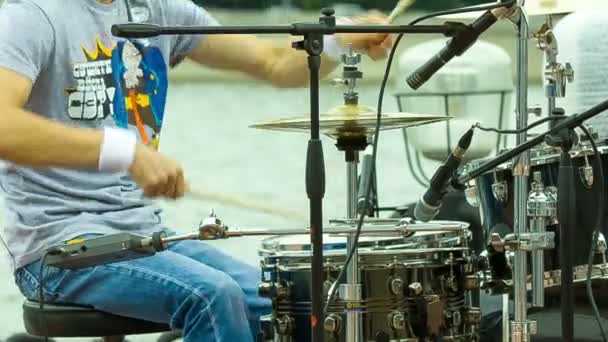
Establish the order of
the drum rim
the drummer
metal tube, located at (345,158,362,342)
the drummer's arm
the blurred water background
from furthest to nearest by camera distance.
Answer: the blurred water background, the drummer's arm, the drum rim, metal tube, located at (345,158,362,342), the drummer

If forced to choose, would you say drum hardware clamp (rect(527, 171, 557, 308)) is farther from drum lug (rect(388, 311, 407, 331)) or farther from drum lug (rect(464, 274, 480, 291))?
drum lug (rect(388, 311, 407, 331))

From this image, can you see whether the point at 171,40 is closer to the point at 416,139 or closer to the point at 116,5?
the point at 116,5

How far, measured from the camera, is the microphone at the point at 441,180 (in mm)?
2438

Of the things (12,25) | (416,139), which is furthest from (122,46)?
(416,139)

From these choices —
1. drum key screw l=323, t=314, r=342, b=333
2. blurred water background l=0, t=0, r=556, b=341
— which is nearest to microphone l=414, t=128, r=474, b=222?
drum key screw l=323, t=314, r=342, b=333

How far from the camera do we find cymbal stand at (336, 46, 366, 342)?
2.51 metres

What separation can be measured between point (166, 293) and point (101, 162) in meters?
0.31

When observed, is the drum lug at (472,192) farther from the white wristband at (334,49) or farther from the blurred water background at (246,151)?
the blurred water background at (246,151)

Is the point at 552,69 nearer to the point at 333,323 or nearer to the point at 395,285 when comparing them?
the point at 395,285

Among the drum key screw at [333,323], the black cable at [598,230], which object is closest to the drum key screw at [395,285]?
the drum key screw at [333,323]

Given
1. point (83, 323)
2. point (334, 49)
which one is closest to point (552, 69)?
point (334, 49)

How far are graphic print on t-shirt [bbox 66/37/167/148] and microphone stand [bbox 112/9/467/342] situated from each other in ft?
1.64

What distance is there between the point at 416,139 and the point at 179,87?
10.5 ft

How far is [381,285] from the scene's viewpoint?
2.56 m
